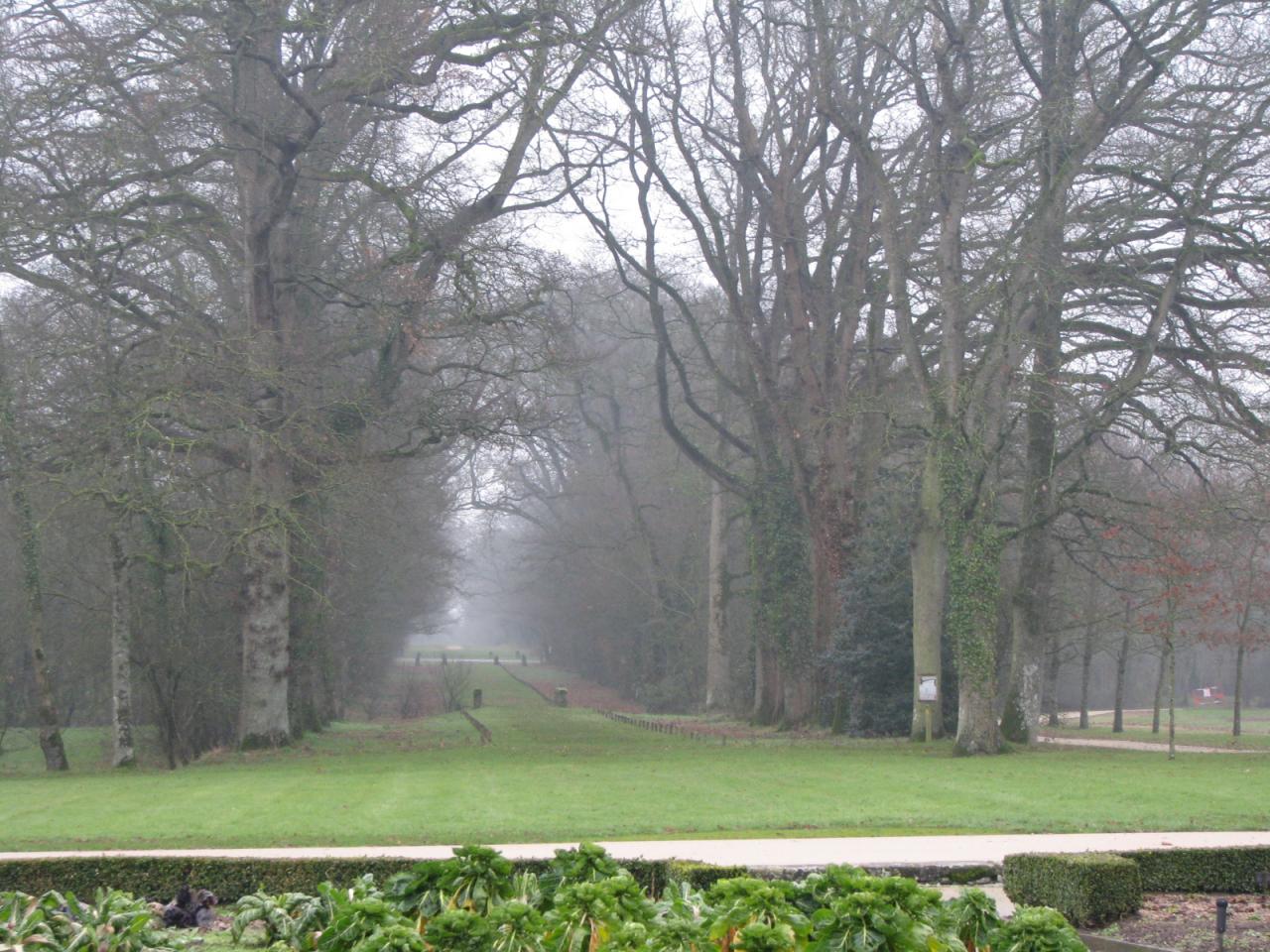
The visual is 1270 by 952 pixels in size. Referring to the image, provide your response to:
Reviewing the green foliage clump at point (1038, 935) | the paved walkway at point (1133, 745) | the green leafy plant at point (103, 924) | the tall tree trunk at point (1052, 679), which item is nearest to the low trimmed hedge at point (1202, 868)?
the green foliage clump at point (1038, 935)

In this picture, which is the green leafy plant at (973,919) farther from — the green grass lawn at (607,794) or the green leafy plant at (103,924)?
the green grass lawn at (607,794)

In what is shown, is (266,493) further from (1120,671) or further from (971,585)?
(1120,671)

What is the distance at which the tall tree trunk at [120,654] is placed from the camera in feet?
81.2

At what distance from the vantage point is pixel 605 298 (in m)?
32.1

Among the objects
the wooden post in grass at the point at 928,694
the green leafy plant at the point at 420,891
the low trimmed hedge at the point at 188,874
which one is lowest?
the low trimmed hedge at the point at 188,874

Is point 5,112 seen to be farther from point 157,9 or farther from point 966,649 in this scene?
point 966,649

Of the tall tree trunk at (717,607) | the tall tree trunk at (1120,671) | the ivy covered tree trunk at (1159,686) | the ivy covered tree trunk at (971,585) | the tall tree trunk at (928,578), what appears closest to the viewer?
the ivy covered tree trunk at (971,585)

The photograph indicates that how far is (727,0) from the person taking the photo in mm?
30656

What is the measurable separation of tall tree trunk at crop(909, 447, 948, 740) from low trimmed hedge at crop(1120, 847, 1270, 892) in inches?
607

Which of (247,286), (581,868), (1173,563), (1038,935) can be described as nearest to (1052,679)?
(1173,563)

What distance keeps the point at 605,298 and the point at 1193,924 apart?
23.8 metres

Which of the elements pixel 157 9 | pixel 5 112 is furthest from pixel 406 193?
pixel 5 112

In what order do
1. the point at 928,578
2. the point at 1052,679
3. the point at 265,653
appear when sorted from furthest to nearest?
the point at 1052,679 < the point at 928,578 < the point at 265,653

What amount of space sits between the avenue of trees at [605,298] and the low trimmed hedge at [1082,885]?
14358mm
